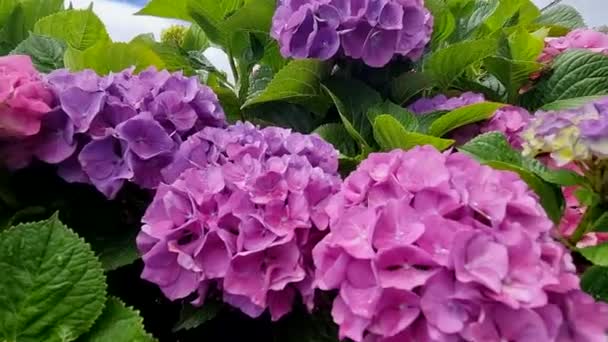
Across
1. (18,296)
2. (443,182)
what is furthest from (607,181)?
(18,296)

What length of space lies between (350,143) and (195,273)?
0.30m

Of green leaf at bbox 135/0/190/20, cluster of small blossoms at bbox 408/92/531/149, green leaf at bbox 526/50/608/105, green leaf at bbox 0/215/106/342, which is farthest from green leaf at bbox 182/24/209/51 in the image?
green leaf at bbox 0/215/106/342

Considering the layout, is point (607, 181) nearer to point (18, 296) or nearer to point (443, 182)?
point (443, 182)

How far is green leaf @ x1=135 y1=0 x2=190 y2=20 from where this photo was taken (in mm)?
929

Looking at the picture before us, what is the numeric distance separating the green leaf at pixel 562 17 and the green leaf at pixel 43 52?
0.68m

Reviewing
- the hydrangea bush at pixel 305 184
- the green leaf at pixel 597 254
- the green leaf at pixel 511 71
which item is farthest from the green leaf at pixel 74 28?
the green leaf at pixel 597 254

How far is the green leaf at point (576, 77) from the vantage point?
33.5 inches

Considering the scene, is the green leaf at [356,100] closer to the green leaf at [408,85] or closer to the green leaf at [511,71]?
the green leaf at [408,85]

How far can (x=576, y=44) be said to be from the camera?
0.93m

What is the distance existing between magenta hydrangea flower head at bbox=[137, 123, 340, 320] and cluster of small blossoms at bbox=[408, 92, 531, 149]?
9.3 inches

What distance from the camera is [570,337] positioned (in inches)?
18.8

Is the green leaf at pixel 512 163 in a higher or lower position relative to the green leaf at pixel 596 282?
higher

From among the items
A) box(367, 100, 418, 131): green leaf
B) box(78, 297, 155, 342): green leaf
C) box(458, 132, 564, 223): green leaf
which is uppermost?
box(458, 132, 564, 223): green leaf

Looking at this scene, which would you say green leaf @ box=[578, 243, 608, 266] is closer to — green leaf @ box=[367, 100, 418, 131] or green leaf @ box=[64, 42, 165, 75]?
green leaf @ box=[367, 100, 418, 131]
